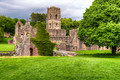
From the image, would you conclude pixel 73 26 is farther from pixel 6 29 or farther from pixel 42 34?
pixel 42 34

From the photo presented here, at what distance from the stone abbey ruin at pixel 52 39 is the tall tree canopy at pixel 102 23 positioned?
6.71m

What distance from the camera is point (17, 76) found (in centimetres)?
662

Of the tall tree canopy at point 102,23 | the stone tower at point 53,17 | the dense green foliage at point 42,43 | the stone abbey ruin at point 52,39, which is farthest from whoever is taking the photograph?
the stone tower at point 53,17

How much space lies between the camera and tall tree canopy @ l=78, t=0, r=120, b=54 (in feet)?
48.0

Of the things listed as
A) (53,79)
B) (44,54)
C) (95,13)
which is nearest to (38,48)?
(44,54)

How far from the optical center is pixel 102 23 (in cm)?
1573

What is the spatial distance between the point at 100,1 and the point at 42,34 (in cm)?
871

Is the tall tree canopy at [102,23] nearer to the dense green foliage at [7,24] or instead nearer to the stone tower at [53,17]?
the stone tower at [53,17]

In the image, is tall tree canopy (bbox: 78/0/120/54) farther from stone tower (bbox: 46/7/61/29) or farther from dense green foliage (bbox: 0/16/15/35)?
dense green foliage (bbox: 0/16/15/35)

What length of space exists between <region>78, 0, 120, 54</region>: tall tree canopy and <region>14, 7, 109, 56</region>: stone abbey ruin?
6.71m

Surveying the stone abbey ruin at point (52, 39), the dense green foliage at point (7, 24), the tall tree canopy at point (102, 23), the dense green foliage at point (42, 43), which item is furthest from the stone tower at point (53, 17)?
the dense green foliage at point (42, 43)

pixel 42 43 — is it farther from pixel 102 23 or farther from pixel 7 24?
pixel 7 24

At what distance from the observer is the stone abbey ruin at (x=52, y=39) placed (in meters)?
15.6

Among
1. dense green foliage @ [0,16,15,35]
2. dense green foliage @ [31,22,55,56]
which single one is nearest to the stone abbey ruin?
dense green foliage @ [31,22,55,56]
